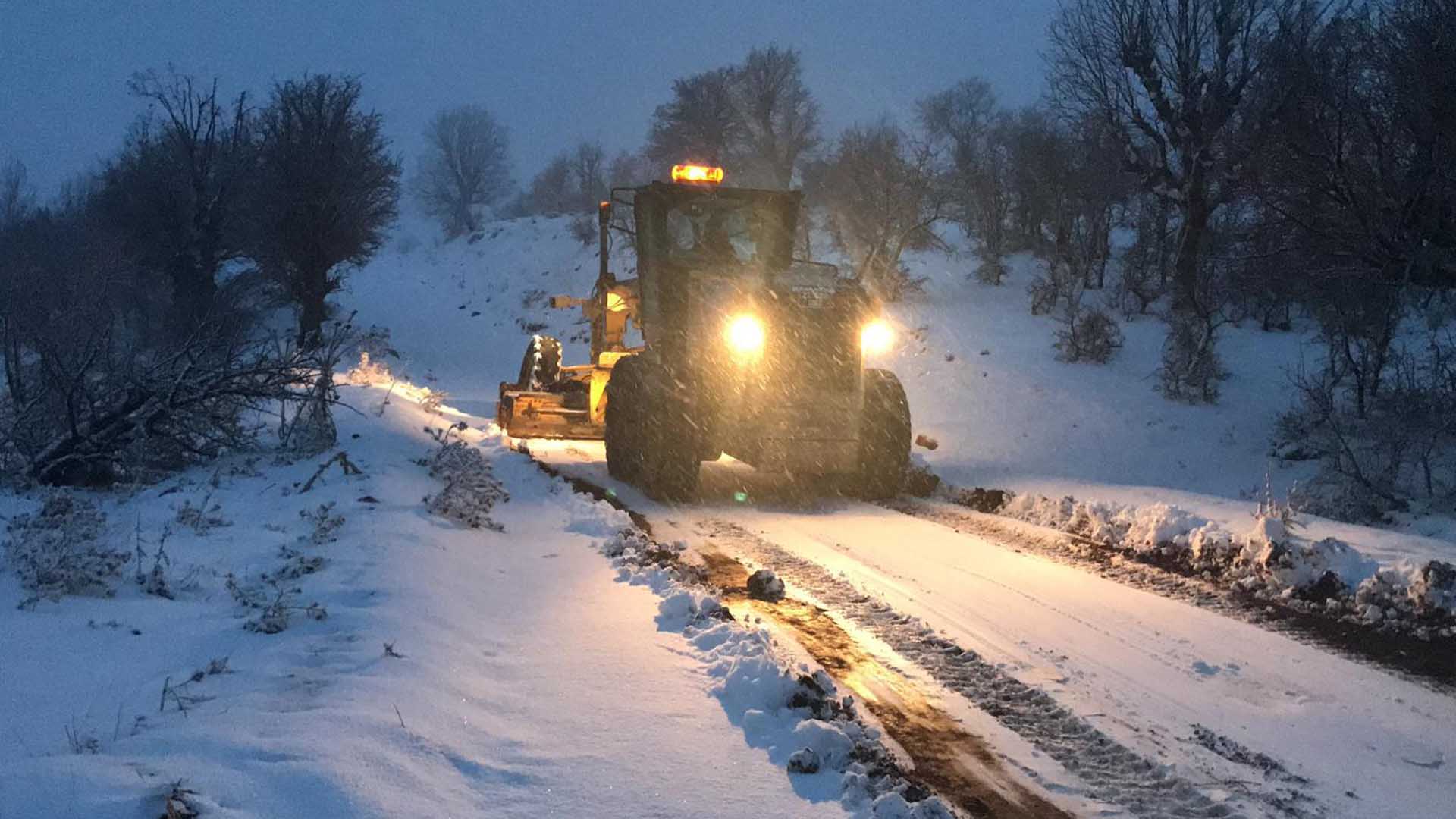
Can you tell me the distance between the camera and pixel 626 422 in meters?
10.8

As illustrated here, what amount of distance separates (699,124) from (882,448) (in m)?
27.1

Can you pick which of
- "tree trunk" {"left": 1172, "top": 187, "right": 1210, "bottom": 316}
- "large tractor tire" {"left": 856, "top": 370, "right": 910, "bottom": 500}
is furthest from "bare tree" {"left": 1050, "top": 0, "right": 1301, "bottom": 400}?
"large tractor tire" {"left": 856, "top": 370, "right": 910, "bottom": 500}

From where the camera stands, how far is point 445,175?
70812 millimetres

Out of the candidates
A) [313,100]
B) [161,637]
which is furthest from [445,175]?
[161,637]

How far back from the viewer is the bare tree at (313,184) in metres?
24.5

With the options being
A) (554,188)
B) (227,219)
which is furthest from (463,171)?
(227,219)

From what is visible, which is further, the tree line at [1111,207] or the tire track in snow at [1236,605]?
the tree line at [1111,207]

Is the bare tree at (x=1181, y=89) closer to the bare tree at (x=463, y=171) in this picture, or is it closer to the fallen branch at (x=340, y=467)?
the fallen branch at (x=340, y=467)

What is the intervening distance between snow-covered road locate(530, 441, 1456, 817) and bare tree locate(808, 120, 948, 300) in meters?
15.8

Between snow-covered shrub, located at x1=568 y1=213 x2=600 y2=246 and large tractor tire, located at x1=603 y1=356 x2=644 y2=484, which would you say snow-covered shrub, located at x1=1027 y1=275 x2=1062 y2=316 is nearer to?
large tractor tire, located at x1=603 y1=356 x2=644 y2=484

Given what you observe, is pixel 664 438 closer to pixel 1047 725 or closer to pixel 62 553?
pixel 62 553

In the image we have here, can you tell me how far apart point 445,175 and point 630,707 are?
72507 millimetres

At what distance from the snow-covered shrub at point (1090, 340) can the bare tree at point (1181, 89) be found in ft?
4.17

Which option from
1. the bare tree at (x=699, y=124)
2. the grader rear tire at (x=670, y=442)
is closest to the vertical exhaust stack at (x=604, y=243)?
the grader rear tire at (x=670, y=442)
